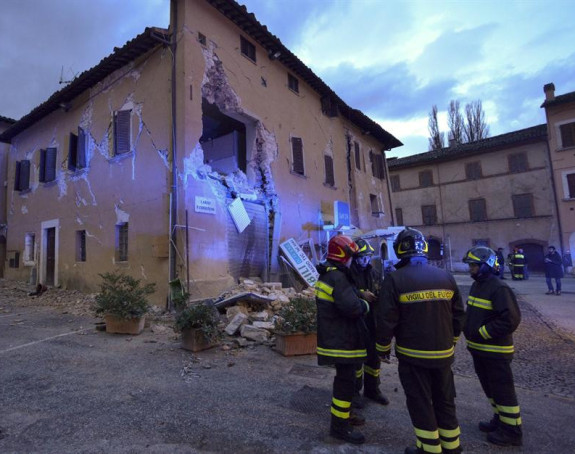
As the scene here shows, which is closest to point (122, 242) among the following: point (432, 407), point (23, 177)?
point (23, 177)

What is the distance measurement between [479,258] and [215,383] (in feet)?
10.5

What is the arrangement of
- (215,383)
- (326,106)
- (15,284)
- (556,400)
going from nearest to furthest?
1. (556,400)
2. (215,383)
3. (15,284)
4. (326,106)

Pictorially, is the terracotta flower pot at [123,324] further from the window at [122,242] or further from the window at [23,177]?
the window at [23,177]

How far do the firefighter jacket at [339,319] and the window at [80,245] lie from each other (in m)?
10.8

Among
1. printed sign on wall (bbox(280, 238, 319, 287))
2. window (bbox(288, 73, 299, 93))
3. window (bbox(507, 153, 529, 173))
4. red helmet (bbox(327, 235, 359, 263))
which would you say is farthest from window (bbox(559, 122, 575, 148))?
red helmet (bbox(327, 235, 359, 263))

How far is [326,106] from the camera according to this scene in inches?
597

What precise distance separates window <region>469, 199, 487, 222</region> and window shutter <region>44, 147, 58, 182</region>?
2678 centimetres

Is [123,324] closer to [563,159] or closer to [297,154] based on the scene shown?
[297,154]

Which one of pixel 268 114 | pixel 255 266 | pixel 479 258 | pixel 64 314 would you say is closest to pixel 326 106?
pixel 268 114

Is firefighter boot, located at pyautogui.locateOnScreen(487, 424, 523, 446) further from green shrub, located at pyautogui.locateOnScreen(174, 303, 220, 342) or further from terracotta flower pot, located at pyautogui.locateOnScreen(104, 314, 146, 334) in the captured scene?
terracotta flower pot, located at pyautogui.locateOnScreen(104, 314, 146, 334)

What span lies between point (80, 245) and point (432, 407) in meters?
12.0

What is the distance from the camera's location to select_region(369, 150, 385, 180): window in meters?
19.0

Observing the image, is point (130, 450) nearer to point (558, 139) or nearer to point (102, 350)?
point (102, 350)

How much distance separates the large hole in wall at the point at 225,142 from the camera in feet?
39.5
